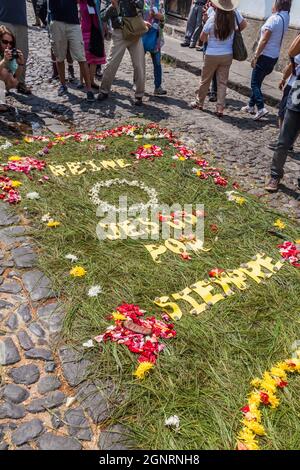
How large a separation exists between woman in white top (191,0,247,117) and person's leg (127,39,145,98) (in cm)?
101

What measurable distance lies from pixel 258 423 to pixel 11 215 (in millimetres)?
2804

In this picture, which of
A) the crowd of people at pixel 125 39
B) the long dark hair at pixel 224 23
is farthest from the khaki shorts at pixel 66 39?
the long dark hair at pixel 224 23

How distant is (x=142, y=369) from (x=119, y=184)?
256cm

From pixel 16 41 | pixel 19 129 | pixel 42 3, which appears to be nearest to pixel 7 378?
pixel 19 129

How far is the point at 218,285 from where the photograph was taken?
10.8 feet

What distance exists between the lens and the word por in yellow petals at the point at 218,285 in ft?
9.97

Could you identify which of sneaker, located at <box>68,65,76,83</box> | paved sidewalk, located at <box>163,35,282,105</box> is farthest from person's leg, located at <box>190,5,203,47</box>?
sneaker, located at <box>68,65,76,83</box>

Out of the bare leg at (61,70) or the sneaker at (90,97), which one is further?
the sneaker at (90,97)

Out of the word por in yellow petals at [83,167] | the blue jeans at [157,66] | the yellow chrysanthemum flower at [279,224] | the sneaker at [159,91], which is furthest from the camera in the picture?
the sneaker at [159,91]

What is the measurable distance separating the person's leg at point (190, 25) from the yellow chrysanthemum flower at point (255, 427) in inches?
437

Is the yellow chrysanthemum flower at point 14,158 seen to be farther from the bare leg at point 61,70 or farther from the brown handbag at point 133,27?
the brown handbag at point 133,27

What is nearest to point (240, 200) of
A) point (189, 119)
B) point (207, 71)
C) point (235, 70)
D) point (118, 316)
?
point (118, 316)

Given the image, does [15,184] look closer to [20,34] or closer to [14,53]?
[14,53]
